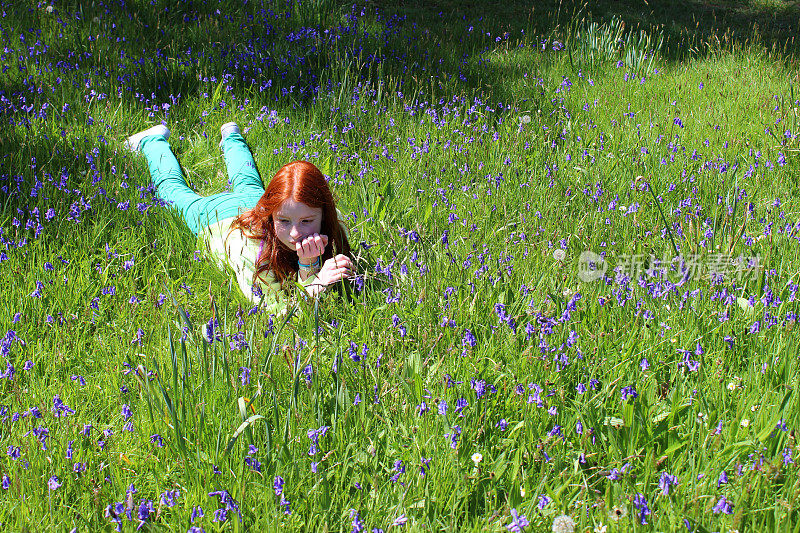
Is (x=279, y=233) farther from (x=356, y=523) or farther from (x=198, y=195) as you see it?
(x=356, y=523)

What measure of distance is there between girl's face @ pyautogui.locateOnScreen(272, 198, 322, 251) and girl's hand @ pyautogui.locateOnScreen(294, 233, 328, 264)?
0.05m

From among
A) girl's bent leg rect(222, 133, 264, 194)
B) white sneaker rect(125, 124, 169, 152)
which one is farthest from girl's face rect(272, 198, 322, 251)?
white sneaker rect(125, 124, 169, 152)

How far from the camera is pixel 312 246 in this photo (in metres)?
3.04

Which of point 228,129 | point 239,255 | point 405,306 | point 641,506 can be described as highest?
point 228,129

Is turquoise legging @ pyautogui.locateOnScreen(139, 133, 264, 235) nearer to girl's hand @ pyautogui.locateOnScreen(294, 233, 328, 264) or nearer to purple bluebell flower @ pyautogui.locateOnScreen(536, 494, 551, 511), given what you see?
girl's hand @ pyautogui.locateOnScreen(294, 233, 328, 264)

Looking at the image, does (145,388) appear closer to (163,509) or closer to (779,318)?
(163,509)

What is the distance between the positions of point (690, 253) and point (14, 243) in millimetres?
3153

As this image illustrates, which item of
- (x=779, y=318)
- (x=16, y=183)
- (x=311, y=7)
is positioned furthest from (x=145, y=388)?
(x=311, y=7)

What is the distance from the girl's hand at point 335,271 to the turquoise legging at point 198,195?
40.9 inches

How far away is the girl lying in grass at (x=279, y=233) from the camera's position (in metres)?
3.00

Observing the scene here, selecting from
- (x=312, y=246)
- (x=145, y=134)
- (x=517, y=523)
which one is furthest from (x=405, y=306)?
(x=145, y=134)

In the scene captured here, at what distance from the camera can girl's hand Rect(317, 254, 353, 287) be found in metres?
2.91

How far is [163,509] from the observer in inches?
77.2

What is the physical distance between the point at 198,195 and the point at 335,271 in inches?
60.1
